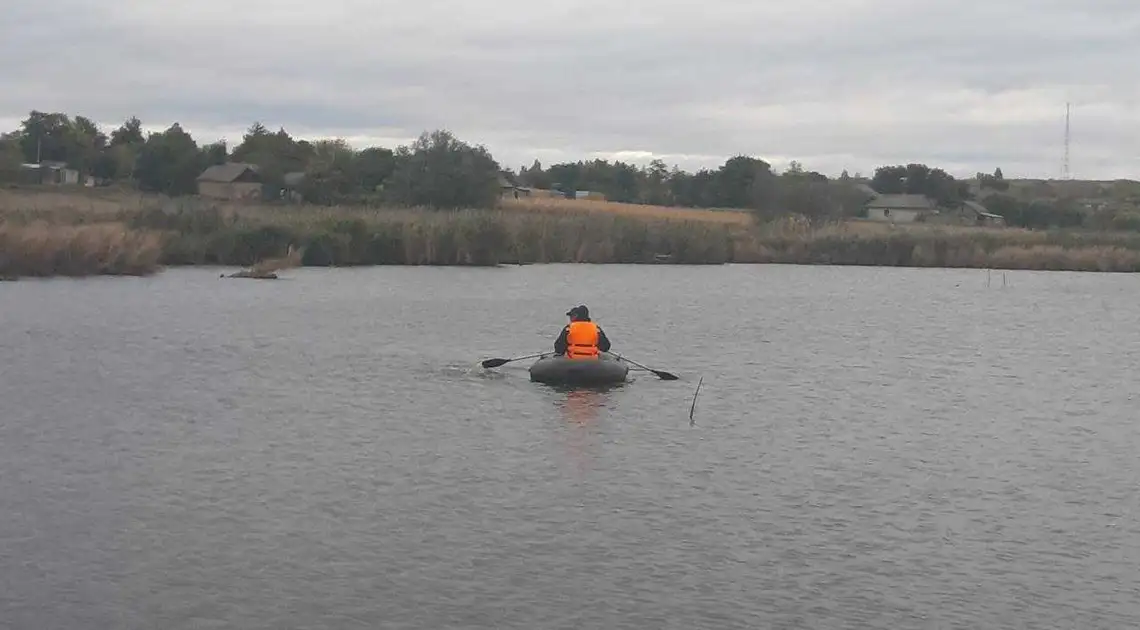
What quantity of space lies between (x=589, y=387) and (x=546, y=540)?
1053 cm

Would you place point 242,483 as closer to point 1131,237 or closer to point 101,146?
point 1131,237

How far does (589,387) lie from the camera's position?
25766 millimetres

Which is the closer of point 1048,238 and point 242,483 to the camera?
point 242,483

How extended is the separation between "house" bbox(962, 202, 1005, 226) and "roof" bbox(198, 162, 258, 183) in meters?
62.8

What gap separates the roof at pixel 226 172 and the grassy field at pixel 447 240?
883 centimetres

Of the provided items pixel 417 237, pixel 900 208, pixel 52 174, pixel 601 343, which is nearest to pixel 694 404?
pixel 601 343

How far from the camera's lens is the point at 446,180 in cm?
8831

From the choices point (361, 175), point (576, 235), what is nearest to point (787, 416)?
point (576, 235)

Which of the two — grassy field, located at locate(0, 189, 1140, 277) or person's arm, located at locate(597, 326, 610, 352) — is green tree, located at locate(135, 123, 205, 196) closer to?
grassy field, located at locate(0, 189, 1140, 277)

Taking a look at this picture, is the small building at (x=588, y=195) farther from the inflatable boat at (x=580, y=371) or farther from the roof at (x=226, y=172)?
the inflatable boat at (x=580, y=371)

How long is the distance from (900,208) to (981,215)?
11.8 meters

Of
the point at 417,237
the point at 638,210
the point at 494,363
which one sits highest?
the point at 638,210

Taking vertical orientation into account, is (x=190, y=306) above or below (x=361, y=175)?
below

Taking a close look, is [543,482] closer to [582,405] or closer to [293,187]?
[582,405]
